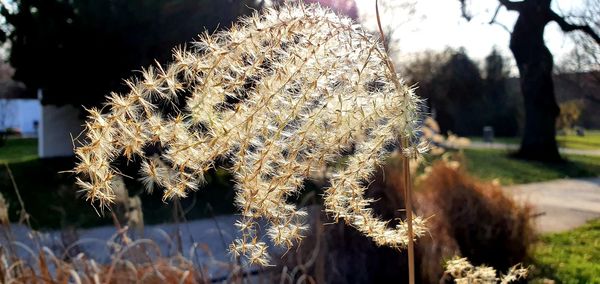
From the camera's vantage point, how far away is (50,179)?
37.0ft

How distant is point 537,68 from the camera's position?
24.4 feet

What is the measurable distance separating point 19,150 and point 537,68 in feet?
40.7

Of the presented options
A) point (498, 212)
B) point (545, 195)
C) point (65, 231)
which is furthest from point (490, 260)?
point (545, 195)

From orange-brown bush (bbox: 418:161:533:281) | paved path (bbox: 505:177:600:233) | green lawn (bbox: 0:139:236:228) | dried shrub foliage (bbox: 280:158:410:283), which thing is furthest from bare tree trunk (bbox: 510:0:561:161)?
green lawn (bbox: 0:139:236:228)

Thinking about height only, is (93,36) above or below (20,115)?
above

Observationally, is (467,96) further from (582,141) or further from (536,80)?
(536,80)

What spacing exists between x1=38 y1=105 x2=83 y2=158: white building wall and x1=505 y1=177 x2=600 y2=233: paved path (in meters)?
9.44

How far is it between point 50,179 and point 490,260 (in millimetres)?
9238

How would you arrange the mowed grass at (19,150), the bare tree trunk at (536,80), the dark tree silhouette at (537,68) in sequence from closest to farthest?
the dark tree silhouette at (537,68), the bare tree trunk at (536,80), the mowed grass at (19,150)

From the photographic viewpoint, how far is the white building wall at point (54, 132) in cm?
1305

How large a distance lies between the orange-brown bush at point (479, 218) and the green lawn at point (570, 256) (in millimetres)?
270

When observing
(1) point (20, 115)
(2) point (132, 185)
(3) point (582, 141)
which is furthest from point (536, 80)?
(1) point (20, 115)

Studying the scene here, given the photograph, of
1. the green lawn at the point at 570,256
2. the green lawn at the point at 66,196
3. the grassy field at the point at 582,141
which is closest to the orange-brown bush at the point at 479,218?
the green lawn at the point at 570,256

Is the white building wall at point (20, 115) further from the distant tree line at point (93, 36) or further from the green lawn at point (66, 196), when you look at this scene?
the distant tree line at point (93, 36)
